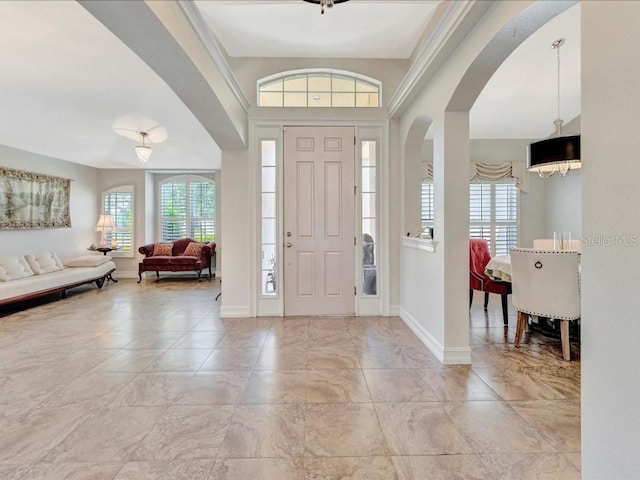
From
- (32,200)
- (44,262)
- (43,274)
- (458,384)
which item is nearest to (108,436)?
(458,384)

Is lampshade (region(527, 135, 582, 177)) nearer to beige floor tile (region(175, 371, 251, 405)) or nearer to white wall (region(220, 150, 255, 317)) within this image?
white wall (region(220, 150, 255, 317))

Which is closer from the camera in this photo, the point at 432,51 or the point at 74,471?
the point at 74,471

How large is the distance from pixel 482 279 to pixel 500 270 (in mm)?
522

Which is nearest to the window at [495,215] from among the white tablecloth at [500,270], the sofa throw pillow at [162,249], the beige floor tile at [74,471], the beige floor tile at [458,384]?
the white tablecloth at [500,270]

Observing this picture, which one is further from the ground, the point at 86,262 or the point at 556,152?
the point at 556,152

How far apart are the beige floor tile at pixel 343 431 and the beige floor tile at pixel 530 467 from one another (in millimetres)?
509

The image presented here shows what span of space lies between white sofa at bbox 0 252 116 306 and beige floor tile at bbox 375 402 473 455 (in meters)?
5.20

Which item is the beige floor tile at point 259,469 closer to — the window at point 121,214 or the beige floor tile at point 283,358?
the beige floor tile at point 283,358

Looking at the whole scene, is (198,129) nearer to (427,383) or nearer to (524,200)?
(427,383)

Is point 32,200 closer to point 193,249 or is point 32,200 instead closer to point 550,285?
point 193,249

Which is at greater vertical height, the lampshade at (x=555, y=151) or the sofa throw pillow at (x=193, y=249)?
the lampshade at (x=555, y=151)

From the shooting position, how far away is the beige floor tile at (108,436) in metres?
1.67

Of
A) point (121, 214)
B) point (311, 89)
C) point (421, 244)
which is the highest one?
point (311, 89)

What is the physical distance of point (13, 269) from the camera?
504 cm
